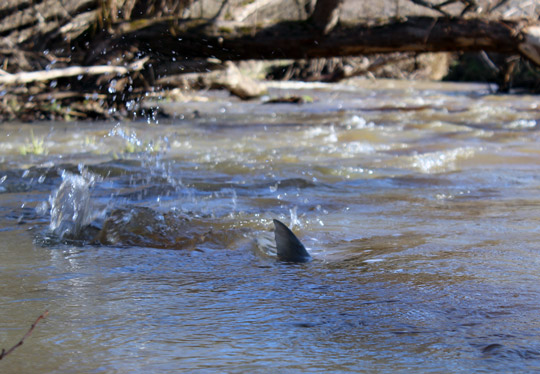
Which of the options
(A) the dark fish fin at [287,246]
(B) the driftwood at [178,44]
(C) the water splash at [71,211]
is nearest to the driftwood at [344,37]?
(B) the driftwood at [178,44]

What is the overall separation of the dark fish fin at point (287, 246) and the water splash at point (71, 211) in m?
1.04

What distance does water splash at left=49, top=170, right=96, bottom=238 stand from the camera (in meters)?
3.39

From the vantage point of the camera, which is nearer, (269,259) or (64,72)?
(269,259)

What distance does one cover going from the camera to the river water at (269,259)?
1880mm

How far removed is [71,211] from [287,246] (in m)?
1.24

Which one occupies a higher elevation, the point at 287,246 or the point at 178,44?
the point at 178,44

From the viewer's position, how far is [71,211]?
3.51 m

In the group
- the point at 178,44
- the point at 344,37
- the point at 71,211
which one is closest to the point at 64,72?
the point at 178,44

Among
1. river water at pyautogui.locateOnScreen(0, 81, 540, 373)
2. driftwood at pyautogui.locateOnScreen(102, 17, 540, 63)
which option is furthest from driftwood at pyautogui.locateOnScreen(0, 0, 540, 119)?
river water at pyautogui.locateOnScreen(0, 81, 540, 373)

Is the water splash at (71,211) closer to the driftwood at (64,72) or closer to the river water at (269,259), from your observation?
the river water at (269,259)

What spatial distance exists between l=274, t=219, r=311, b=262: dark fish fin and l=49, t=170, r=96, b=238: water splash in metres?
1.04

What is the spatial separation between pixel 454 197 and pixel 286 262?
180 centimetres

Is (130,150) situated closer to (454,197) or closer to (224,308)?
(454,197)

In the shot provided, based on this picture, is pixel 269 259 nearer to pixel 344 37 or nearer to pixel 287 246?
pixel 287 246
